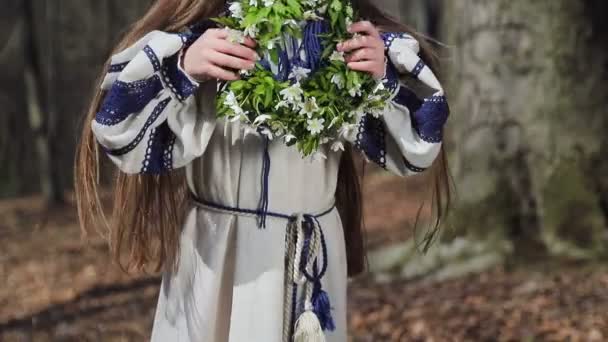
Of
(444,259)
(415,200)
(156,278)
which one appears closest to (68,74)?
(415,200)

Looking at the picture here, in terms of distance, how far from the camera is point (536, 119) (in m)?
5.02

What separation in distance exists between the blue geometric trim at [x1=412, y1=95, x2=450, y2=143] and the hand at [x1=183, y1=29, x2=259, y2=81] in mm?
444

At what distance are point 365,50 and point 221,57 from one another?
0.33 meters

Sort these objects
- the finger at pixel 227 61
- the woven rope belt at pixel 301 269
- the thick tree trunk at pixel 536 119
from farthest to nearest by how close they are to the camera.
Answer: the thick tree trunk at pixel 536 119 < the woven rope belt at pixel 301 269 < the finger at pixel 227 61

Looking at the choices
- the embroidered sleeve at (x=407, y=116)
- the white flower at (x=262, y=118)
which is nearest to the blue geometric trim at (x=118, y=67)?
the white flower at (x=262, y=118)

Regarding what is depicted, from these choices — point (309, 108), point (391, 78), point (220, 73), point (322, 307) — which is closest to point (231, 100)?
point (220, 73)

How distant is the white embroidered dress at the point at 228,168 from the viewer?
2.04m

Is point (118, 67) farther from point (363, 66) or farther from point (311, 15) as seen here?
point (363, 66)

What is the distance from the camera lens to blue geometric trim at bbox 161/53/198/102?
6.68ft

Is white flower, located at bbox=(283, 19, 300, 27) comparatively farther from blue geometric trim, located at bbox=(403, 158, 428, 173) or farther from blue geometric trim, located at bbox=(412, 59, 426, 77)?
blue geometric trim, located at bbox=(403, 158, 428, 173)

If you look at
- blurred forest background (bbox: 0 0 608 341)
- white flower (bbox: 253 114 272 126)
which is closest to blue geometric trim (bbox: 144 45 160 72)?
white flower (bbox: 253 114 272 126)

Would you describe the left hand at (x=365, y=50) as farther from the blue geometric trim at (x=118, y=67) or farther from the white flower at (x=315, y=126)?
the blue geometric trim at (x=118, y=67)

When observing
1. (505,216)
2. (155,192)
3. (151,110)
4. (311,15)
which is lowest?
(505,216)

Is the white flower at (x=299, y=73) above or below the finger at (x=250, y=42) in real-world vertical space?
below
